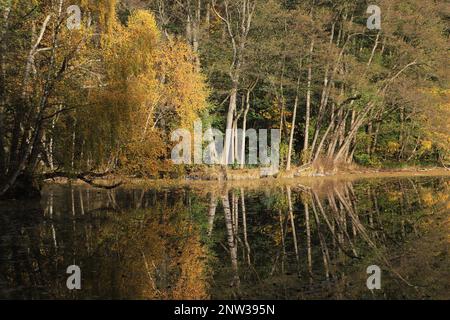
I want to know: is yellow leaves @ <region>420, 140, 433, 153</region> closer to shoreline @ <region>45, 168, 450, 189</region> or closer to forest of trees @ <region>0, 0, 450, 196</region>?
forest of trees @ <region>0, 0, 450, 196</region>

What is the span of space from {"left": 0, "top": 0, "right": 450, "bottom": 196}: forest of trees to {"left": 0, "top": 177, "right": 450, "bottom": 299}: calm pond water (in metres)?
2.78

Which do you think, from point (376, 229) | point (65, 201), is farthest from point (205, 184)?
point (376, 229)

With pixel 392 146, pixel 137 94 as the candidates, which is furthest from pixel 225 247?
pixel 392 146

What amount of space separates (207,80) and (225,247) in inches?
1016

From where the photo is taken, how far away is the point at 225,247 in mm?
13680

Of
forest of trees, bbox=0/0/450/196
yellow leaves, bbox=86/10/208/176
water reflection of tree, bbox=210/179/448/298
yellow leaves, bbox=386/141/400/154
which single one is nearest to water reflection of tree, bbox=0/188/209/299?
water reflection of tree, bbox=210/179/448/298

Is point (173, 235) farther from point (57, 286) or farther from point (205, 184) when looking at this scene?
point (205, 184)

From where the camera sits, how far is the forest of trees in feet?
65.7

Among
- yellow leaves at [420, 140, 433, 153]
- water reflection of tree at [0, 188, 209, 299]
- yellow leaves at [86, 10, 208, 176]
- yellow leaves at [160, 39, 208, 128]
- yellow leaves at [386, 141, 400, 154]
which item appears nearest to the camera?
water reflection of tree at [0, 188, 209, 299]

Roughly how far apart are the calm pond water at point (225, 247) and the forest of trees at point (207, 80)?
278 cm

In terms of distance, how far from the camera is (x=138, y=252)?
506 inches

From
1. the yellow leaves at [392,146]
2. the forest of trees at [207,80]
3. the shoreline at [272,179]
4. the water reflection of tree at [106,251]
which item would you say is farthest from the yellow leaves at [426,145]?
the water reflection of tree at [106,251]

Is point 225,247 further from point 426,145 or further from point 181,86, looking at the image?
point 426,145
